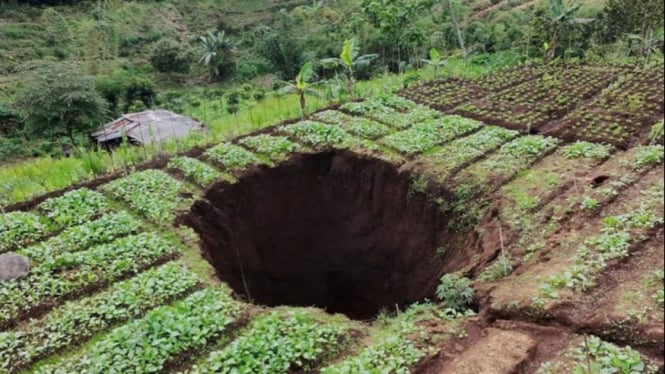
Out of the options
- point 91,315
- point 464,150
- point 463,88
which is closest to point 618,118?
point 464,150

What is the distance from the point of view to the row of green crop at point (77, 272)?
6020 mm

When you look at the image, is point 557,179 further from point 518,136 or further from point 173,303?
point 173,303

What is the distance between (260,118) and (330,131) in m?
2.28

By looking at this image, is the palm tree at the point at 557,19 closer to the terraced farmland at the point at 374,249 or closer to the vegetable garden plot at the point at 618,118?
the terraced farmland at the point at 374,249

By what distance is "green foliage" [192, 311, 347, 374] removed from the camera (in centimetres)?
484

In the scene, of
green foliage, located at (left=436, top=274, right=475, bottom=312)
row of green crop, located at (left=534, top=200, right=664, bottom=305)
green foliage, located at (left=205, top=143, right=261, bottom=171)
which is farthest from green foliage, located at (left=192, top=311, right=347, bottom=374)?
green foliage, located at (left=205, top=143, right=261, bottom=171)

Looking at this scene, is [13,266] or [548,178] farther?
[548,178]

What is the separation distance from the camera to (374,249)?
9570mm

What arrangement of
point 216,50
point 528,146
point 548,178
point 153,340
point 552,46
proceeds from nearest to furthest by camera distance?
point 153,340 < point 548,178 < point 528,146 < point 552,46 < point 216,50

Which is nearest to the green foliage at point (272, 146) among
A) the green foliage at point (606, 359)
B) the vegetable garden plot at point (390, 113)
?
the vegetable garden plot at point (390, 113)

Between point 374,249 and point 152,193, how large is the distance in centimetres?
412

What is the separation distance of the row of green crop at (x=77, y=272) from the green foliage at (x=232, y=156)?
2.44 meters

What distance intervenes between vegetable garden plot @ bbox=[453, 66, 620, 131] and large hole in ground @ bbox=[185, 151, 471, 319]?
2.95 m

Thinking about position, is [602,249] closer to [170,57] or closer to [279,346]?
[279,346]
